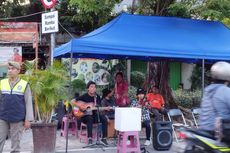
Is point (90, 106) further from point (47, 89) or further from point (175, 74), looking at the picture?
point (175, 74)

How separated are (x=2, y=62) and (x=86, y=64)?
415 cm

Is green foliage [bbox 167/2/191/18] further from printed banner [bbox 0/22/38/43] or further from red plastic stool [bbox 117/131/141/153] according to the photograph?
printed banner [bbox 0/22/38/43]

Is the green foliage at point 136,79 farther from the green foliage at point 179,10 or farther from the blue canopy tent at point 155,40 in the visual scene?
the blue canopy tent at point 155,40

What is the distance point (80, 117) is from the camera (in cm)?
1056

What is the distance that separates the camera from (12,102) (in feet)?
24.2

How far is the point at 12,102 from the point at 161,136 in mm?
3832

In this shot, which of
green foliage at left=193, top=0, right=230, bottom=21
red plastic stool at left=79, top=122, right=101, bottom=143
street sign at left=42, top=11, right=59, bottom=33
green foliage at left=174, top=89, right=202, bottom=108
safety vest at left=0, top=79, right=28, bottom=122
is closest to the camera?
safety vest at left=0, top=79, right=28, bottom=122

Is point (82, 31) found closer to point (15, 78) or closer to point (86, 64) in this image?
point (86, 64)

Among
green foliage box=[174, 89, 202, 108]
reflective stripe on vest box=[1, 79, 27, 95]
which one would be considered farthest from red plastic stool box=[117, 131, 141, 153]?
green foliage box=[174, 89, 202, 108]

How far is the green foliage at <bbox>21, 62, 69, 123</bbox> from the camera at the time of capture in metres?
9.09

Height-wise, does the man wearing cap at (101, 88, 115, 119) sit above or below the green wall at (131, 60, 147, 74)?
below

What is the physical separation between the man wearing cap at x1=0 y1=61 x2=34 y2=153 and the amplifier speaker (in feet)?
11.1

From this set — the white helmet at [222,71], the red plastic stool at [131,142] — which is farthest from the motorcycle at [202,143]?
the red plastic stool at [131,142]

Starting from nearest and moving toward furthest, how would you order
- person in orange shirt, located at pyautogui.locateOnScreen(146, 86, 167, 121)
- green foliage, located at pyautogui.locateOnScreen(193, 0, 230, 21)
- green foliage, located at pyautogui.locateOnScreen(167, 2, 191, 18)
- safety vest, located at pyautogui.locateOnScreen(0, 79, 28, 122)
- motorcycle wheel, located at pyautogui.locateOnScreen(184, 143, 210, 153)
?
motorcycle wheel, located at pyautogui.locateOnScreen(184, 143, 210, 153), safety vest, located at pyautogui.locateOnScreen(0, 79, 28, 122), person in orange shirt, located at pyautogui.locateOnScreen(146, 86, 167, 121), green foliage, located at pyautogui.locateOnScreen(193, 0, 230, 21), green foliage, located at pyautogui.locateOnScreen(167, 2, 191, 18)
